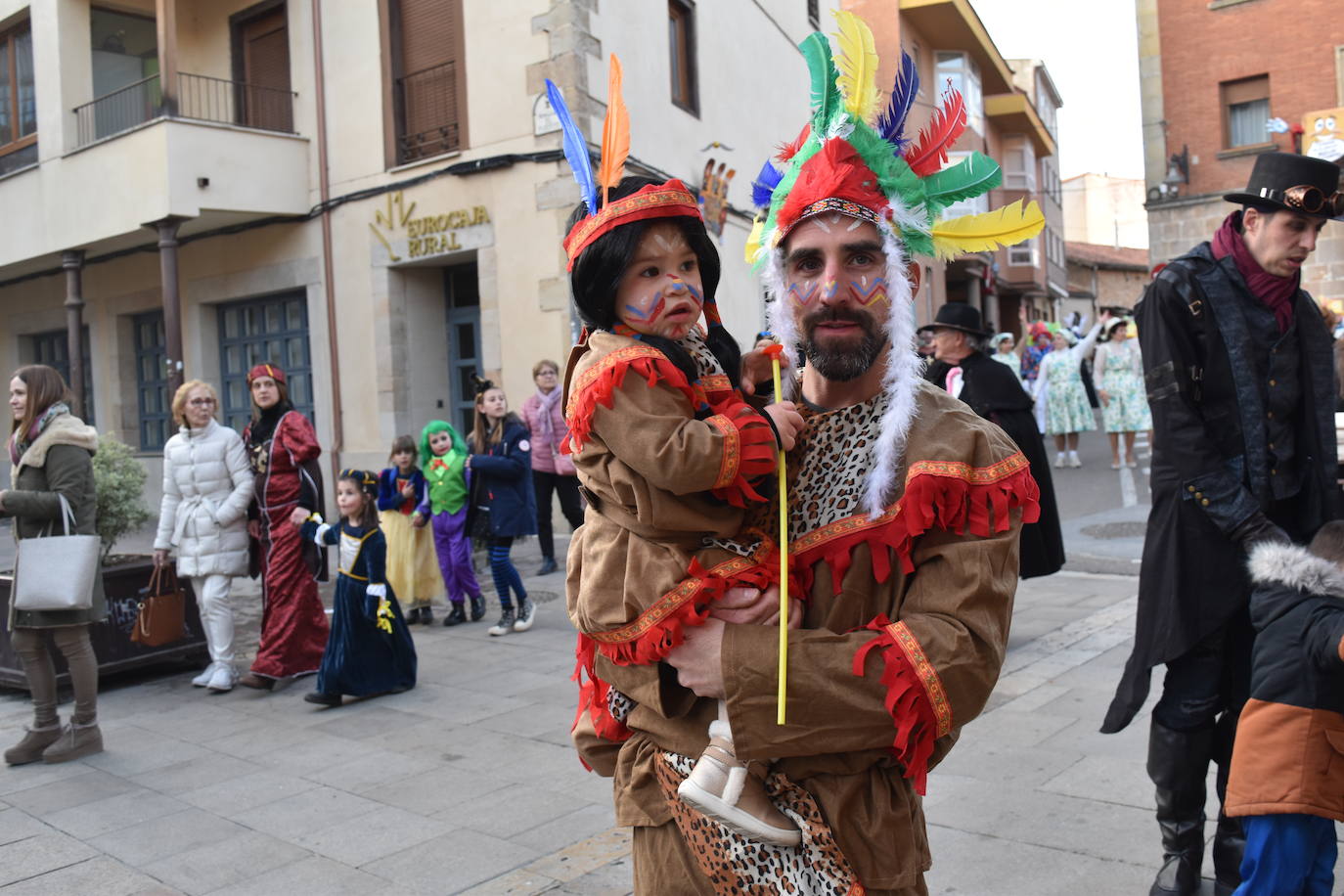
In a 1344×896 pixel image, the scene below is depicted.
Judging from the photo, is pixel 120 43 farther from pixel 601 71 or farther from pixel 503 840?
pixel 503 840

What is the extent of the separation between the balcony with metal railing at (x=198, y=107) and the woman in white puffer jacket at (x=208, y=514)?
9260 millimetres

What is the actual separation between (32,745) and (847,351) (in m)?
5.18

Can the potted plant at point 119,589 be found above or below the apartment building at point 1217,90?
below

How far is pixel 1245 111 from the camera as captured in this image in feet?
77.7

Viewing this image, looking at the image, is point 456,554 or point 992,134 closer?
point 456,554

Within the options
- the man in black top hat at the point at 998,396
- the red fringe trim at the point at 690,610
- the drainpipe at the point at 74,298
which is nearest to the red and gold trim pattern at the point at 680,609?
the red fringe trim at the point at 690,610

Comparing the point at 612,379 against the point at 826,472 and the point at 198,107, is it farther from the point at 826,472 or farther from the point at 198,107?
the point at 198,107

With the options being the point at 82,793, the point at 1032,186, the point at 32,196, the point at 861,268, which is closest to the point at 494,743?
the point at 82,793

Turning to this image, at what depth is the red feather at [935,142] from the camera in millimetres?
1972

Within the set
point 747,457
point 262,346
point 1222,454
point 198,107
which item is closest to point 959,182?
point 747,457

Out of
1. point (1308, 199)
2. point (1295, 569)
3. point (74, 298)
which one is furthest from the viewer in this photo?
point (74, 298)

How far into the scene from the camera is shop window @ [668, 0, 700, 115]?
14.8 m

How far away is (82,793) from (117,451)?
11.2 ft

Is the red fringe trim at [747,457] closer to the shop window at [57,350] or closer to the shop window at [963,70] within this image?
the shop window at [57,350]
